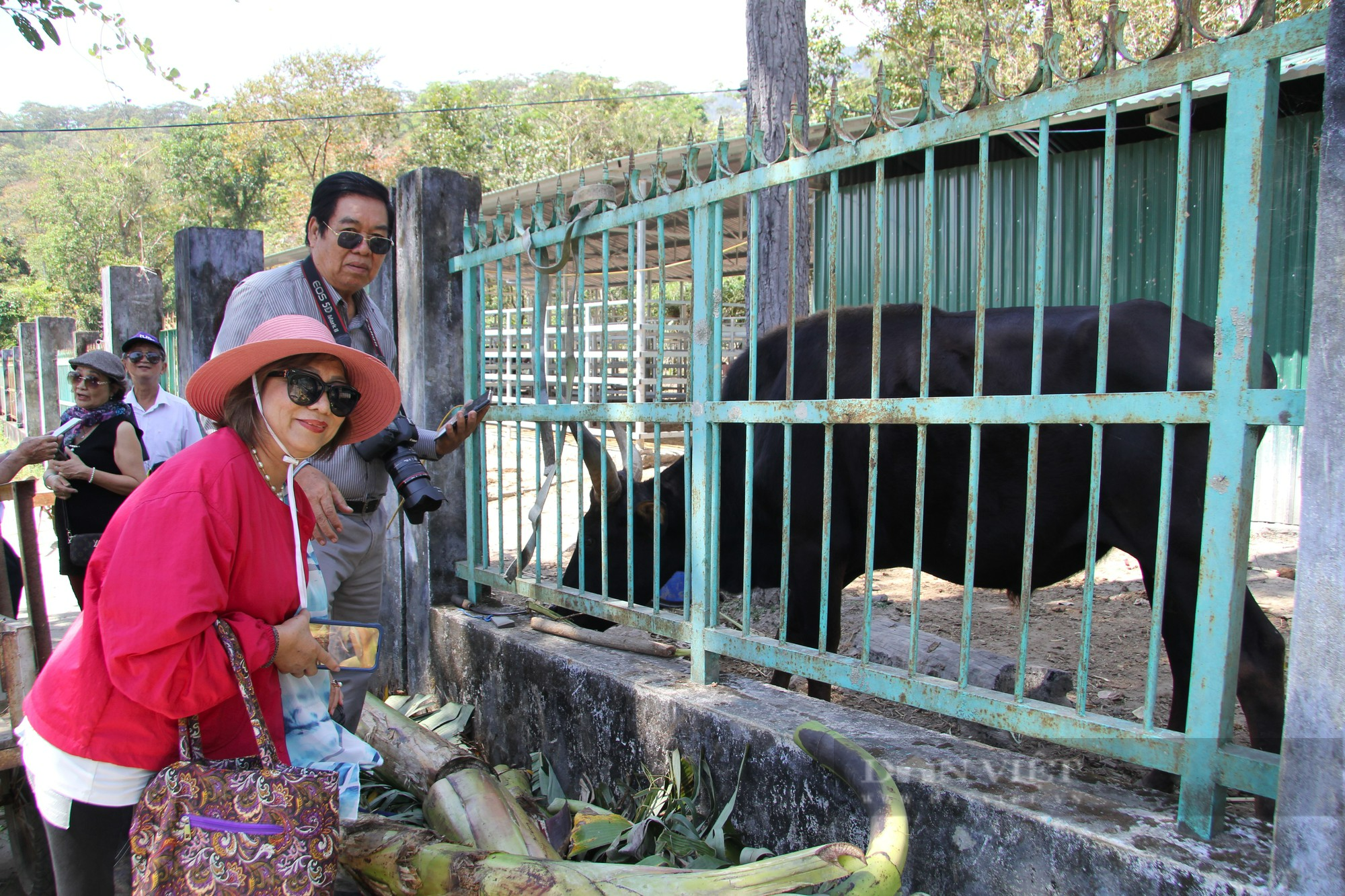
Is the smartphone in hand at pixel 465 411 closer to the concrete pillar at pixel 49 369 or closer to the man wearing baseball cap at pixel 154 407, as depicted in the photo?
the man wearing baseball cap at pixel 154 407

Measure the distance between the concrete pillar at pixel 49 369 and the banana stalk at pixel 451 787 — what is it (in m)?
13.0

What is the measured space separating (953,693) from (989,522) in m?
1.14

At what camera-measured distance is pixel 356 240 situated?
2.93 metres

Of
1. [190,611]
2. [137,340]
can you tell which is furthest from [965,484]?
[137,340]

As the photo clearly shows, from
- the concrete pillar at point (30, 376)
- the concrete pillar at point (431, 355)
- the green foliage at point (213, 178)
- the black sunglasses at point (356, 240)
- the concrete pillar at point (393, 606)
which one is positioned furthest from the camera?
the green foliage at point (213, 178)

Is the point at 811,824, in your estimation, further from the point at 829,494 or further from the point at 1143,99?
the point at 1143,99

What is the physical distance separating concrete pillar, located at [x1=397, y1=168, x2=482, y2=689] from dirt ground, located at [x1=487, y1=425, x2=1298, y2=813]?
11.6 inches

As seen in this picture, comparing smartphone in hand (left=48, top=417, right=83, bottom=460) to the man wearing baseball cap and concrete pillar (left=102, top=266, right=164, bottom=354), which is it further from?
concrete pillar (left=102, top=266, right=164, bottom=354)

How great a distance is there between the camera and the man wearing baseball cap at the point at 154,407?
15.9 ft

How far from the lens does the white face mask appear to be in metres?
1.92

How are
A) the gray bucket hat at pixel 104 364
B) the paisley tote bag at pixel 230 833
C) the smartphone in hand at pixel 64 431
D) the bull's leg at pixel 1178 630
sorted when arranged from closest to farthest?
1. the paisley tote bag at pixel 230 833
2. the bull's leg at pixel 1178 630
3. the smartphone in hand at pixel 64 431
4. the gray bucket hat at pixel 104 364

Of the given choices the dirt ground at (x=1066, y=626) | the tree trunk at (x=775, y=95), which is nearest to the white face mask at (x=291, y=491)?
the dirt ground at (x=1066, y=626)

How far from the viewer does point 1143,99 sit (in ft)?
19.8

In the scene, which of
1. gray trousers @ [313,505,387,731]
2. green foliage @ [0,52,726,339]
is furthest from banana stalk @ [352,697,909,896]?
green foliage @ [0,52,726,339]
